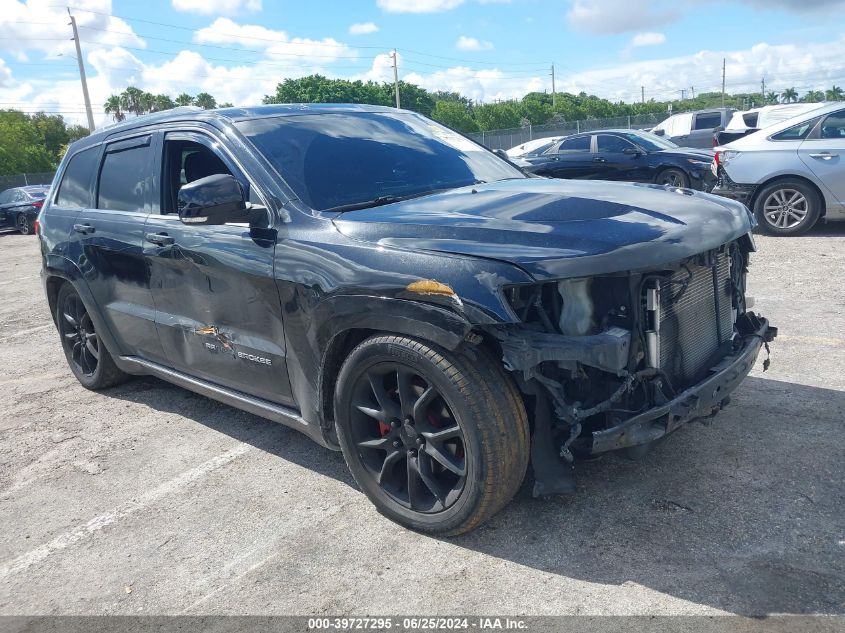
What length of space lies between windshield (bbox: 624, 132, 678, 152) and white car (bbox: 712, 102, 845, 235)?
450 centimetres

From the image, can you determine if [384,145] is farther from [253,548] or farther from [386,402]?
[253,548]

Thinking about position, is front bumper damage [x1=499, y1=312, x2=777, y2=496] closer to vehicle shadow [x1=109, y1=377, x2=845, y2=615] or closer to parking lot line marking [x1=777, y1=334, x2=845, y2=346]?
vehicle shadow [x1=109, y1=377, x2=845, y2=615]

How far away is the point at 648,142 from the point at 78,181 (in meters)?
11.9

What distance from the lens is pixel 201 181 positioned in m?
3.32

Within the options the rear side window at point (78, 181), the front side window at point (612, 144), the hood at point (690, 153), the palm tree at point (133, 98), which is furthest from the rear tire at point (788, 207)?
the palm tree at point (133, 98)

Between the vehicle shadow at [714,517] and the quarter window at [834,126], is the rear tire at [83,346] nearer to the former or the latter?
the vehicle shadow at [714,517]

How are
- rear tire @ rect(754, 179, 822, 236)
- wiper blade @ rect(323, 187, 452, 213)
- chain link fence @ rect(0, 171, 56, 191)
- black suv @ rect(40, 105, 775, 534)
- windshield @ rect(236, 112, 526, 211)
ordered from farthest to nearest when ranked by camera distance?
chain link fence @ rect(0, 171, 56, 191) < rear tire @ rect(754, 179, 822, 236) < windshield @ rect(236, 112, 526, 211) < wiper blade @ rect(323, 187, 452, 213) < black suv @ rect(40, 105, 775, 534)

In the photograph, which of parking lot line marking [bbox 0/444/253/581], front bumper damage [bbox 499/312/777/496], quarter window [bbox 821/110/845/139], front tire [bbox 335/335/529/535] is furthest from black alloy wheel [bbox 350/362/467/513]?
quarter window [bbox 821/110/845/139]

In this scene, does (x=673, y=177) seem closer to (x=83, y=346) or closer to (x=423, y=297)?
(x=83, y=346)

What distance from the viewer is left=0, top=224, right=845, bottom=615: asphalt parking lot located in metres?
2.72

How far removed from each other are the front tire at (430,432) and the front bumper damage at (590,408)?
0.09m

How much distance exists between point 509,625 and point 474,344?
3.31 ft

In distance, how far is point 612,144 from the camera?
572 inches

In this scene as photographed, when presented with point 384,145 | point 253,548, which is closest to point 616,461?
point 253,548
